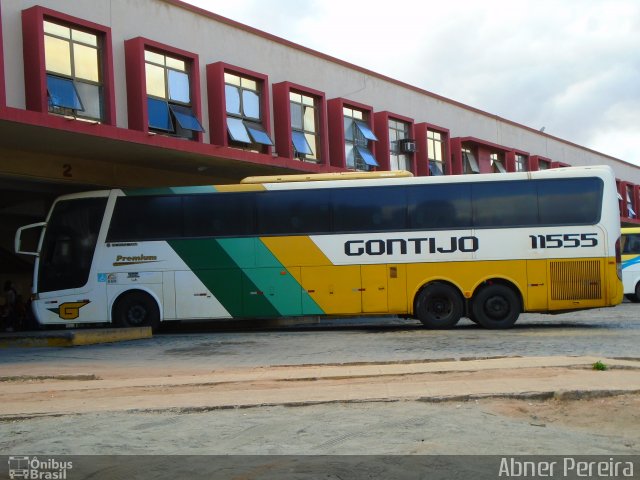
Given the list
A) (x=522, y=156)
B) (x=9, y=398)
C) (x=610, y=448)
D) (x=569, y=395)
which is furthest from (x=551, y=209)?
(x=522, y=156)

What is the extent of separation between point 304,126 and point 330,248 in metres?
8.87

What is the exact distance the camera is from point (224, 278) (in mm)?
15367

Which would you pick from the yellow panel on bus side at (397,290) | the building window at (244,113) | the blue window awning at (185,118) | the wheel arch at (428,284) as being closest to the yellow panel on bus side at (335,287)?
the yellow panel on bus side at (397,290)

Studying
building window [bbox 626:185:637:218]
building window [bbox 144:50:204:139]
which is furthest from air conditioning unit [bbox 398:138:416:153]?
building window [bbox 626:185:637:218]

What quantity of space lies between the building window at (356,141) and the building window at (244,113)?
15.4 ft

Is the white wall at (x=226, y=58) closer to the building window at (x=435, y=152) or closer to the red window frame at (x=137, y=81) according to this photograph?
the red window frame at (x=137, y=81)

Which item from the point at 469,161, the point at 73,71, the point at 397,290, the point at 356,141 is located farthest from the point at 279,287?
the point at 469,161

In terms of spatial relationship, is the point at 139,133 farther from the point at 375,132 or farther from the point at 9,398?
the point at 375,132

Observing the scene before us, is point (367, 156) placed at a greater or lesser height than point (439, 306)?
greater

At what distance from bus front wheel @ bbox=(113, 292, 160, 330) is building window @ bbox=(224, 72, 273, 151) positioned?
6.14 m

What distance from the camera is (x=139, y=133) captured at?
15.6m

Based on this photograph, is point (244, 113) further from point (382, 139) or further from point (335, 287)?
point (335, 287)

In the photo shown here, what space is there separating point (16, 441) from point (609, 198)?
1294 cm

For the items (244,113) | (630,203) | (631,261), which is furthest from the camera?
(630,203)
